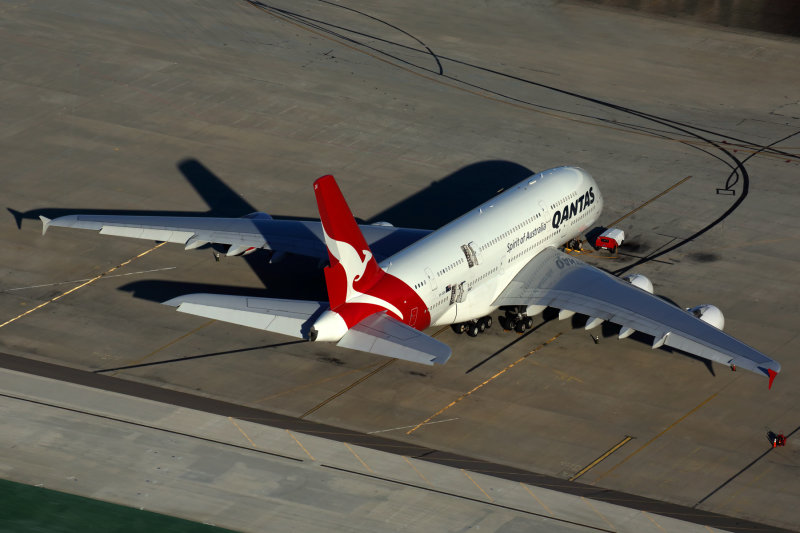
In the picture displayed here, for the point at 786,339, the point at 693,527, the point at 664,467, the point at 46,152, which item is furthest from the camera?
the point at 46,152

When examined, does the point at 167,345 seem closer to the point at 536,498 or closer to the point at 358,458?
the point at 358,458

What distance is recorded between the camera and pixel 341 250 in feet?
178

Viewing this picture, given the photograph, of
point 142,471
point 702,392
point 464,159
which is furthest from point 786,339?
point 142,471

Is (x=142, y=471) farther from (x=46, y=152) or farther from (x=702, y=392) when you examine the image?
(x=46, y=152)

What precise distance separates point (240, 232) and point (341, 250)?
13254mm

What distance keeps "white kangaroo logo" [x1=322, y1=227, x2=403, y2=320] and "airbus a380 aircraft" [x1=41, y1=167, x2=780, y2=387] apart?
0.05 metres

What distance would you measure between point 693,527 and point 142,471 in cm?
2203

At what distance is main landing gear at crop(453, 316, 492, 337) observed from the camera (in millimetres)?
62719

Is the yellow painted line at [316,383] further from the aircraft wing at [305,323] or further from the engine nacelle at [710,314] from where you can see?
the engine nacelle at [710,314]

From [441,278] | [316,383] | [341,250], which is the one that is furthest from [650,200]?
[341,250]

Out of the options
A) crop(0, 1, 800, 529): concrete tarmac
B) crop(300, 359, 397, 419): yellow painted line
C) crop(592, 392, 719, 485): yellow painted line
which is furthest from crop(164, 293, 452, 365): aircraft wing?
crop(592, 392, 719, 485): yellow painted line

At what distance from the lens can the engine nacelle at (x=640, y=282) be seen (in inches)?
2537

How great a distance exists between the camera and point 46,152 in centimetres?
7994

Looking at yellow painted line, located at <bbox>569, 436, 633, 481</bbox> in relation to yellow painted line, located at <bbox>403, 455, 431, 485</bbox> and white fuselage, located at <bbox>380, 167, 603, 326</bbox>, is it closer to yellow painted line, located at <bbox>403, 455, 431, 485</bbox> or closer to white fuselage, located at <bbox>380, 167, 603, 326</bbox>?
yellow painted line, located at <bbox>403, 455, 431, 485</bbox>
